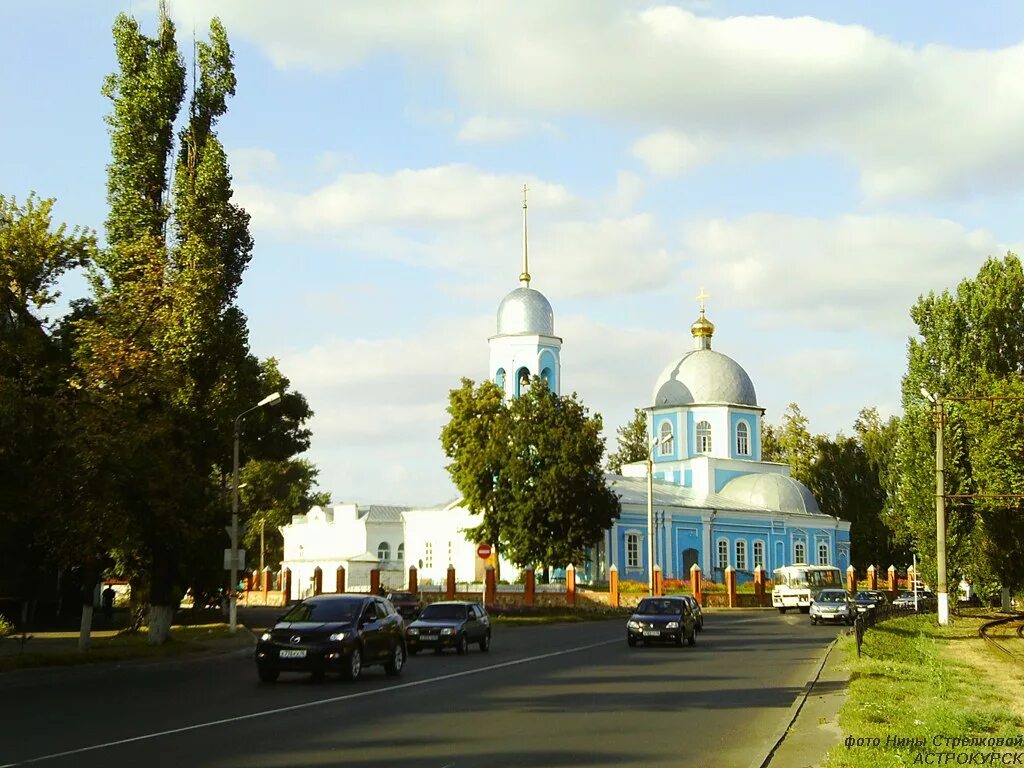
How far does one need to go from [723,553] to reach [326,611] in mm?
63253

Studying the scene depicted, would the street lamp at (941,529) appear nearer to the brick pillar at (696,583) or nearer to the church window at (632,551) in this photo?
the brick pillar at (696,583)

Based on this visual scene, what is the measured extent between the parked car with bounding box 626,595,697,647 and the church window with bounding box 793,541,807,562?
5443 centimetres

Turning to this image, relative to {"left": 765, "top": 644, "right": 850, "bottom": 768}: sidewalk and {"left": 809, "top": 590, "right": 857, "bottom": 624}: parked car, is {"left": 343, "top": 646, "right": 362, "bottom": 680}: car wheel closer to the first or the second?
{"left": 765, "top": 644, "right": 850, "bottom": 768}: sidewalk

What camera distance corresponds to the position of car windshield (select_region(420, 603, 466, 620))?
3140 cm

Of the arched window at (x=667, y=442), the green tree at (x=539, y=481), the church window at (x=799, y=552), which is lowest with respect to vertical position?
the church window at (x=799, y=552)

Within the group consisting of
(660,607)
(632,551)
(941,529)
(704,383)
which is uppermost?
(704,383)

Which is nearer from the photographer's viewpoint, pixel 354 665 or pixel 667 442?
pixel 354 665

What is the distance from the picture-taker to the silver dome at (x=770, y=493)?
8738cm

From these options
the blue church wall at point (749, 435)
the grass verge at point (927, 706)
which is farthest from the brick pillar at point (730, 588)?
the grass verge at point (927, 706)

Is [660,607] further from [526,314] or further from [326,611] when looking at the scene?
[526,314]

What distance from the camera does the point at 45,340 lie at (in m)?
28.5

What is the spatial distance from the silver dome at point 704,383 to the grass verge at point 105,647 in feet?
176

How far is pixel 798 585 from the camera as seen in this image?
65000mm

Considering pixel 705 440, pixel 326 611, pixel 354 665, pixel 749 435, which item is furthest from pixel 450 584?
pixel 354 665
